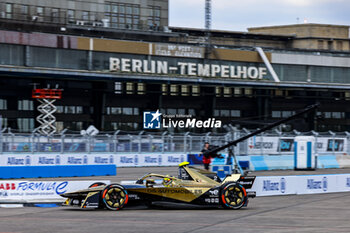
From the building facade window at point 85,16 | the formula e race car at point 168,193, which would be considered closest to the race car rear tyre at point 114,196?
the formula e race car at point 168,193

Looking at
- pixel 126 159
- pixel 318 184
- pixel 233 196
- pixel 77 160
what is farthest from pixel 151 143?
pixel 233 196

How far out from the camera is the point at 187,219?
14625 mm

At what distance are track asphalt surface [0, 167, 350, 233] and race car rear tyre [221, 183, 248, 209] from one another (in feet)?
0.74

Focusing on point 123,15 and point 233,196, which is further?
point 123,15

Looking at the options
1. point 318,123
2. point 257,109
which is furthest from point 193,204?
point 318,123

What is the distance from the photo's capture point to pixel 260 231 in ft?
41.5

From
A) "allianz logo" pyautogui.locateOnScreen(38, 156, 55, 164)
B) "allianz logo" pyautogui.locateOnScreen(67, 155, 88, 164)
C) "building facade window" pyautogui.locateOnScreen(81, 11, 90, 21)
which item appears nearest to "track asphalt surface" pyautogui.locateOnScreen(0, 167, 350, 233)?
"allianz logo" pyautogui.locateOnScreen(38, 156, 55, 164)

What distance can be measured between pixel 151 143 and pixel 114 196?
2293 cm

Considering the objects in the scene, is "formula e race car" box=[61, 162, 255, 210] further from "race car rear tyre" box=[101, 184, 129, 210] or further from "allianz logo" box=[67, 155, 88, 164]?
"allianz logo" box=[67, 155, 88, 164]

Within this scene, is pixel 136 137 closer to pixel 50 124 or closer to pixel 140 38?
pixel 50 124

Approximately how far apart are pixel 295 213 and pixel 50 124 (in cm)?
4048

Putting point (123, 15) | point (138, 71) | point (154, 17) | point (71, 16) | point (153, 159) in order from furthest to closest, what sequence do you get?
point (154, 17) < point (123, 15) < point (71, 16) < point (138, 71) < point (153, 159)

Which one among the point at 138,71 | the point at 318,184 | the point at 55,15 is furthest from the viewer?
the point at 138,71

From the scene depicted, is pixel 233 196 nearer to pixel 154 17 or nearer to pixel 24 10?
pixel 24 10
